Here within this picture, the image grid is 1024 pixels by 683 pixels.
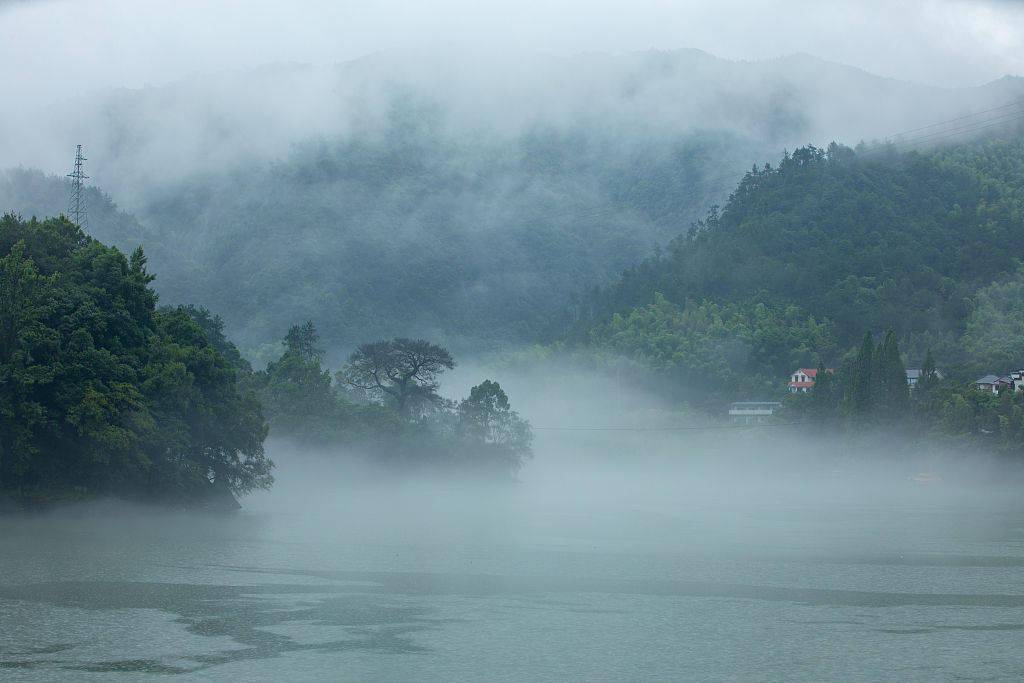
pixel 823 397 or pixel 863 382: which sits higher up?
pixel 823 397

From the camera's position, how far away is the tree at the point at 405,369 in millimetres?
116375

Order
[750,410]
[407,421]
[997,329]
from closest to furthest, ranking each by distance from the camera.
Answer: [407,421] → [997,329] → [750,410]

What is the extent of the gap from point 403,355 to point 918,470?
169 feet

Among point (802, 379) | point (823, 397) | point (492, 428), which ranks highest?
point (802, 379)

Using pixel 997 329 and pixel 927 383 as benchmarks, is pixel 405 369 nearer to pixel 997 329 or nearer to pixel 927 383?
pixel 927 383

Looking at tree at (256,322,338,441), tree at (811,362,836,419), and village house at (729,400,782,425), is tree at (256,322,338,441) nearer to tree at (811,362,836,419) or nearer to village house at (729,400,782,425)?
tree at (811,362,836,419)

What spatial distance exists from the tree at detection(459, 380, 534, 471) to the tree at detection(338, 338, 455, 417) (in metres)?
7.47

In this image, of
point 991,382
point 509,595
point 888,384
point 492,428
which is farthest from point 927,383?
point 509,595

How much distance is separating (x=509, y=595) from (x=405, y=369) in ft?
243

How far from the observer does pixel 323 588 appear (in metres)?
44.8

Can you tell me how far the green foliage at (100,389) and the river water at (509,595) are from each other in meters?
2.78

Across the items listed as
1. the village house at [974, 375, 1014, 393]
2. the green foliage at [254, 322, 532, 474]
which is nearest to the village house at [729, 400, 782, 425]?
the village house at [974, 375, 1014, 393]

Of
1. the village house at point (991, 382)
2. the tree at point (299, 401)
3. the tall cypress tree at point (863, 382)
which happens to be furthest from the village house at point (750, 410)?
the tree at point (299, 401)

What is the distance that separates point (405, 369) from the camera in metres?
117
